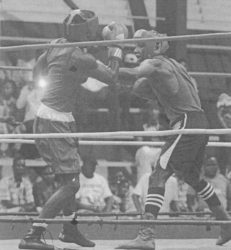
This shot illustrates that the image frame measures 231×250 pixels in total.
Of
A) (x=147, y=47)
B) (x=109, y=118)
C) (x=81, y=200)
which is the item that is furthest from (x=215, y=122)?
(x=147, y=47)

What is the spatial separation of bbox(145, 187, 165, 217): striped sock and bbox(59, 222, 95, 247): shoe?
415mm

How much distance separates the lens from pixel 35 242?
4.62 m

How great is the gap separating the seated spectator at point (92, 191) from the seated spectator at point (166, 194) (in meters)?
0.26

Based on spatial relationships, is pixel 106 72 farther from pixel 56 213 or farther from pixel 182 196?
pixel 182 196

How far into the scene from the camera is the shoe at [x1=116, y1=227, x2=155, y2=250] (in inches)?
182

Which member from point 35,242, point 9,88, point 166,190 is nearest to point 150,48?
point 35,242

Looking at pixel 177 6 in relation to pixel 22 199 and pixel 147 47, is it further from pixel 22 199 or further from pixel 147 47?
pixel 147 47

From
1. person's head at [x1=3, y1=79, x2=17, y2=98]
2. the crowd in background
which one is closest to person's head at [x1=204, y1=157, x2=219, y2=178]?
the crowd in background

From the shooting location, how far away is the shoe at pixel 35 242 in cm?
458

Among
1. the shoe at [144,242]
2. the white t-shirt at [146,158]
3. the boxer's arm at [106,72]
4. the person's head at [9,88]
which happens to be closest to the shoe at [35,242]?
the shoe at [144,242]

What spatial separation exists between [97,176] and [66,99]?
2446 millimetres

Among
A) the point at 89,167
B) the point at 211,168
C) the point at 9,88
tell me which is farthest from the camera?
the point at 9,88

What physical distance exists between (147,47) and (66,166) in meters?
0.85

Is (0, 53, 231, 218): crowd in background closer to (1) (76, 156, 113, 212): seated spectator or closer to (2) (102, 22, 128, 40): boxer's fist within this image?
(1) (76, 156, 113, 212): seated spectator
